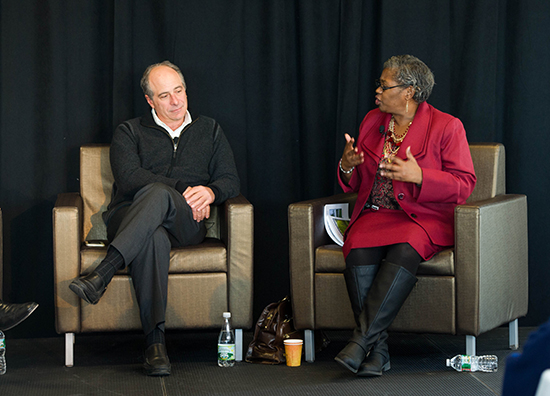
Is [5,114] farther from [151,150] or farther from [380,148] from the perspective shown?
[380,148]

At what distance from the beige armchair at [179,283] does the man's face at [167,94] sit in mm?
580

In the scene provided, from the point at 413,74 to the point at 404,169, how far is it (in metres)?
0.47

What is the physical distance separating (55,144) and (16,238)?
1.70 feet

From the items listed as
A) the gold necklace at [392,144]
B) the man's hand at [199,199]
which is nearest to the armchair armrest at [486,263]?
the gold necklace at [392,144]

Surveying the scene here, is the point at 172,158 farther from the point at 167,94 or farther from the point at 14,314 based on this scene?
the point at 14,314

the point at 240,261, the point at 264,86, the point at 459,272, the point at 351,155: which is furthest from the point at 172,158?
the point at 459,272

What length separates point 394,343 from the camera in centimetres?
312

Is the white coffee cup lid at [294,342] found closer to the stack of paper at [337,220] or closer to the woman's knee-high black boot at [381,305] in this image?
the woman's knee-high black boot at [381,305]

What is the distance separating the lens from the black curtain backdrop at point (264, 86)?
10.8ft

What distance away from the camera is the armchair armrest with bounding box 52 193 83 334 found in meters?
2.66

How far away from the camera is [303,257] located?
2715mm

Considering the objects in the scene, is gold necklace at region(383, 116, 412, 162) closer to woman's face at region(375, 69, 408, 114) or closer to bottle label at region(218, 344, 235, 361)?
woman's face at region(375, 69, 408, 114)

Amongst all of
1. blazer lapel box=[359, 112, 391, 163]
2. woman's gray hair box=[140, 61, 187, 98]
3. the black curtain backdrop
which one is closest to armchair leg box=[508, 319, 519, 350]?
the black curtain backdrop

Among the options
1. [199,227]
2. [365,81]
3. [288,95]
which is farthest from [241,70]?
[199,227]
